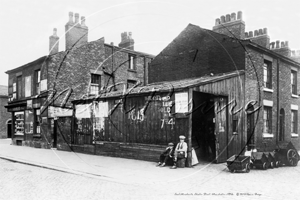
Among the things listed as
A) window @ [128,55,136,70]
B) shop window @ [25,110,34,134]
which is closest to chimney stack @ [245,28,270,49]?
window @ [128,55,136,70]

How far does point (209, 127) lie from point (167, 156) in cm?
347

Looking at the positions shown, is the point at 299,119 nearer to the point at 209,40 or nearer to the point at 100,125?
the point at 209,40

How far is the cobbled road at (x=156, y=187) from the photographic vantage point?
7184mm

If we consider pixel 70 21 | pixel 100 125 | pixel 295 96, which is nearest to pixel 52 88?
pixel 70 21

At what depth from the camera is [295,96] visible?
19984mm

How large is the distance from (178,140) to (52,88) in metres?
11.9

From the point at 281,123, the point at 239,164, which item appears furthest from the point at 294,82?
the point at 239,164

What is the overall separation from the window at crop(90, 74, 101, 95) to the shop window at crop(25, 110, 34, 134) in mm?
5111

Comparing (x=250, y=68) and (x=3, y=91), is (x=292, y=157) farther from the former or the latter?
(x=3, y=91)

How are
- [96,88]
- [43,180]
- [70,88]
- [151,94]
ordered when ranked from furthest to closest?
1. [96,88]
2. [70,88]
3. [151,94]
4. [43,180]

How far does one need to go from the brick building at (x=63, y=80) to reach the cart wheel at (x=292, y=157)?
1187 centimetres

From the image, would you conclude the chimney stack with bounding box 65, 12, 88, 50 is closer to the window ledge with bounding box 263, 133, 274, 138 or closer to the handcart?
the window ledge with bounding box 263, 133, 274, 138

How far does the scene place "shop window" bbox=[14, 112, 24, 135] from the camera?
24286mm

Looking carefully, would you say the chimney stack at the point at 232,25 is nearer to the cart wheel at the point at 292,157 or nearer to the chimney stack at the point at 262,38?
the chimney stack at the point at 262,38
